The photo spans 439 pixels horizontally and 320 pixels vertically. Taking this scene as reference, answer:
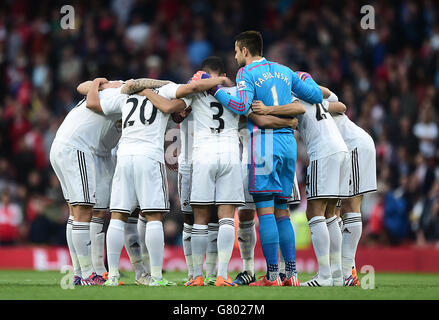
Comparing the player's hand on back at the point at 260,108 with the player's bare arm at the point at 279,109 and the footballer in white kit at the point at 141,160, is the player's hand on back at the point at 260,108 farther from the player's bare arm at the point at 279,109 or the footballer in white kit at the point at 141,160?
the footballer in white kit at the point at 141,160

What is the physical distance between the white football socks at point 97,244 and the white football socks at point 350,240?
302 cm

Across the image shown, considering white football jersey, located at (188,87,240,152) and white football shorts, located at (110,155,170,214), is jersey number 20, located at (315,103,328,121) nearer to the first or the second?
white football jersey, located at (188,87,240,152)

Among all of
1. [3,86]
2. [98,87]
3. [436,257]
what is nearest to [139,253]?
[98,87]

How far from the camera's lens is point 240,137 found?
32.2 ft

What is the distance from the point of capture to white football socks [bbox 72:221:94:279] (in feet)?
30.0

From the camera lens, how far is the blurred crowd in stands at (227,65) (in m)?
16.1

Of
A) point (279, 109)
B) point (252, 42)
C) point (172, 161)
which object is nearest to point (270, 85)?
point (279, 109)

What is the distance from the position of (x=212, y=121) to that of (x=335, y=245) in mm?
2052

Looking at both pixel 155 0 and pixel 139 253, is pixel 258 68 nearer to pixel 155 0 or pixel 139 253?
pixel 139 253

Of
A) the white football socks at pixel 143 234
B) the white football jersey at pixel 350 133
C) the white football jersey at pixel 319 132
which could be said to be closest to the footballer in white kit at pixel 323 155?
the white football jersey at pixel 319 132

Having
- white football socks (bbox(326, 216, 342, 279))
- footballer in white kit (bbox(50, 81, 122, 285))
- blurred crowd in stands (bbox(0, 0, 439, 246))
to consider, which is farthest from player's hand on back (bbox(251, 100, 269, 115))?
blurred crowd in stands (bbox(0, 0, 439, 246))

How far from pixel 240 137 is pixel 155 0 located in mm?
12112

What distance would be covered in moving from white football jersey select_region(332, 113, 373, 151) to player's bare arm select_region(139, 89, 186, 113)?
223 cm

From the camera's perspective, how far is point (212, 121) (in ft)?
29.3
